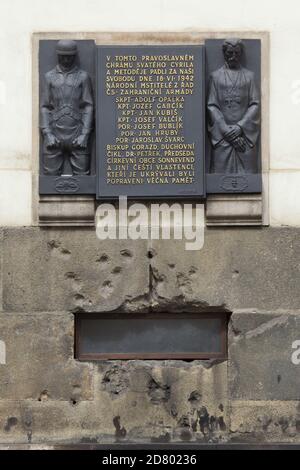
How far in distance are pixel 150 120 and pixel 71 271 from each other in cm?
115

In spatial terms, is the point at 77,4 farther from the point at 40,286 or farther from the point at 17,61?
the point at 40,286

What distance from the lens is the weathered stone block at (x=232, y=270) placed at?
8.05m

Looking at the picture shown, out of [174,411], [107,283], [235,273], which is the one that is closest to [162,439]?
[174,411]

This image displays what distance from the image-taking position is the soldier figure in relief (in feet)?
26.5

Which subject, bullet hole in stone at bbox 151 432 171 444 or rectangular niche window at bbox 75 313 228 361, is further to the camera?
rectangular niche window at bbox 75 313 228 361

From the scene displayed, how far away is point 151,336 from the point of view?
26.7 feet

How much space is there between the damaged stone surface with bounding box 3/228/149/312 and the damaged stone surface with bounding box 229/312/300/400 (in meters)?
0.71

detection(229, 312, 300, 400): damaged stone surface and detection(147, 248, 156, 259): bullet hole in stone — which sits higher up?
detection(147, 248, 156, 259): bullet hole in stone

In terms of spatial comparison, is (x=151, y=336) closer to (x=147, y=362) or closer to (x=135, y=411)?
(x=147, y=362)

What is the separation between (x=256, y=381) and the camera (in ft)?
26.3

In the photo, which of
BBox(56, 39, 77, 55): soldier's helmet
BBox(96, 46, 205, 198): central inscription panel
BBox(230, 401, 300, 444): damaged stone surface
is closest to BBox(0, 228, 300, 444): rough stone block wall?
BBox(230, 401, 300, 444): damaged stone surface

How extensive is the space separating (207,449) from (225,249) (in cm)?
133

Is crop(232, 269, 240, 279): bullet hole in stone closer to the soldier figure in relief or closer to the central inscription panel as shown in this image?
the central inscription panel

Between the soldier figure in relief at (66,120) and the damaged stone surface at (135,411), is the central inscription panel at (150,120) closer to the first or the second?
the soldier figure in relief at (66,120)
